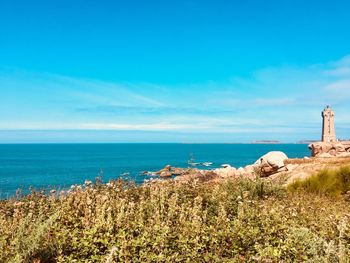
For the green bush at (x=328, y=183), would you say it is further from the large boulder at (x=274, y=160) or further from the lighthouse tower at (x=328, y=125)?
the lighthouse tower at (x=328, y=125)

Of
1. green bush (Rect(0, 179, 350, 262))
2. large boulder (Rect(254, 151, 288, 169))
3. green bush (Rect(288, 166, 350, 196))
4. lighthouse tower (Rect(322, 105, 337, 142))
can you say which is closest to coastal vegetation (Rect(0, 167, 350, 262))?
green bush (Rect(0, 179, 350, 262))

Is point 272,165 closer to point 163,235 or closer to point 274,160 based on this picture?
point 274,160

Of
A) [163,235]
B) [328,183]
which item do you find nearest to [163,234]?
[163,235]

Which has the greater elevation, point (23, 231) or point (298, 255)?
point (23, 231)

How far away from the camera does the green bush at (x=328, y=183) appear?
46.8 feet

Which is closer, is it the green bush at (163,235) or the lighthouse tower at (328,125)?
the green bush at (163,235)

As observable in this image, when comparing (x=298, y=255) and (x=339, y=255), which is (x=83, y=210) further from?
(x=339, y=255)

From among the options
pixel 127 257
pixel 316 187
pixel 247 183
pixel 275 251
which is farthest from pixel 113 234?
pixel 316 187

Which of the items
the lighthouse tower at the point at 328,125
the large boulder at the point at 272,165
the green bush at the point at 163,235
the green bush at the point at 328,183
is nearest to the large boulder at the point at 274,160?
the large boulder at the point at 272,165

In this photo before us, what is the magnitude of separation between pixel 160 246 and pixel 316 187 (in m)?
10.9

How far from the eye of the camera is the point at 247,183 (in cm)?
1168

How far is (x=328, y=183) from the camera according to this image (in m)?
14.6

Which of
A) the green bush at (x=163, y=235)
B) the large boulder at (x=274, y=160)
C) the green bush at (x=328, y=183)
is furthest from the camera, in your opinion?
the large boulder at (x=274, y=160)

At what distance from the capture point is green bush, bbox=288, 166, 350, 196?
14.3 m
